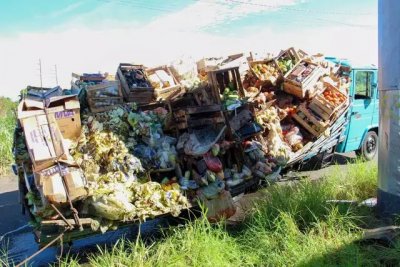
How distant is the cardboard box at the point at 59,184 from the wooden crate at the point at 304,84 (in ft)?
16.9

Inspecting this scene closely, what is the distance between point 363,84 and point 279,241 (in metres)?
5.94

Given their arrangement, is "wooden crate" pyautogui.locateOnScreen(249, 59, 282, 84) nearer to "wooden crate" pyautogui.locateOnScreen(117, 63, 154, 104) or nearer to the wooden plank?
the wooden plank

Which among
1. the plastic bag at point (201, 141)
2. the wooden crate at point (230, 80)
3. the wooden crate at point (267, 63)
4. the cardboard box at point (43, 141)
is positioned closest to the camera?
the cardboard box at point (43, 141)

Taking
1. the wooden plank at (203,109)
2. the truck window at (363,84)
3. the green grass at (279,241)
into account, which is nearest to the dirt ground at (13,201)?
the green grass at (279,241)

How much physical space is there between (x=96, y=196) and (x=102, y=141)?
3.64 ft

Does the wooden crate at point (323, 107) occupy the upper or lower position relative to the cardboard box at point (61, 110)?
lower

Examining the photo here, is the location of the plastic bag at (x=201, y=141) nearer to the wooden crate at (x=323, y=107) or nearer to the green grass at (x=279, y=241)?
the green grass at (x=279, y=241)

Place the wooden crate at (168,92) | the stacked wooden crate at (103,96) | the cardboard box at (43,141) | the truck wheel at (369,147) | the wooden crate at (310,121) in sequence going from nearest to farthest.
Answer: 1. the cardboard box at (43,141)
2. the stacked wooden crate at (103,96)
3. the wooden crate at (168,92)
4. the wooden crate at (310,121)
5. the truck wheel at (369,147)

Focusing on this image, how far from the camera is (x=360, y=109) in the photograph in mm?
9461

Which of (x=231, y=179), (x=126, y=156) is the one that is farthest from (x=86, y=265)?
(x=231, y=179)

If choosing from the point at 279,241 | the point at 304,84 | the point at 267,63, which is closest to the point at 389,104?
the point at 279,241

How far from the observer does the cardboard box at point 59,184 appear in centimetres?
441

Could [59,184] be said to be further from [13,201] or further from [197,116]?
[13,201]

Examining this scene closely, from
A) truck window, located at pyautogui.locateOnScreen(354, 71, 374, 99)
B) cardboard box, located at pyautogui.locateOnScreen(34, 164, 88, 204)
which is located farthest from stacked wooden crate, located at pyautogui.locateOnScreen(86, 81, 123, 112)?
truck window, located at pyautogui.locateOnScreen(354, 71, 374, 99)
